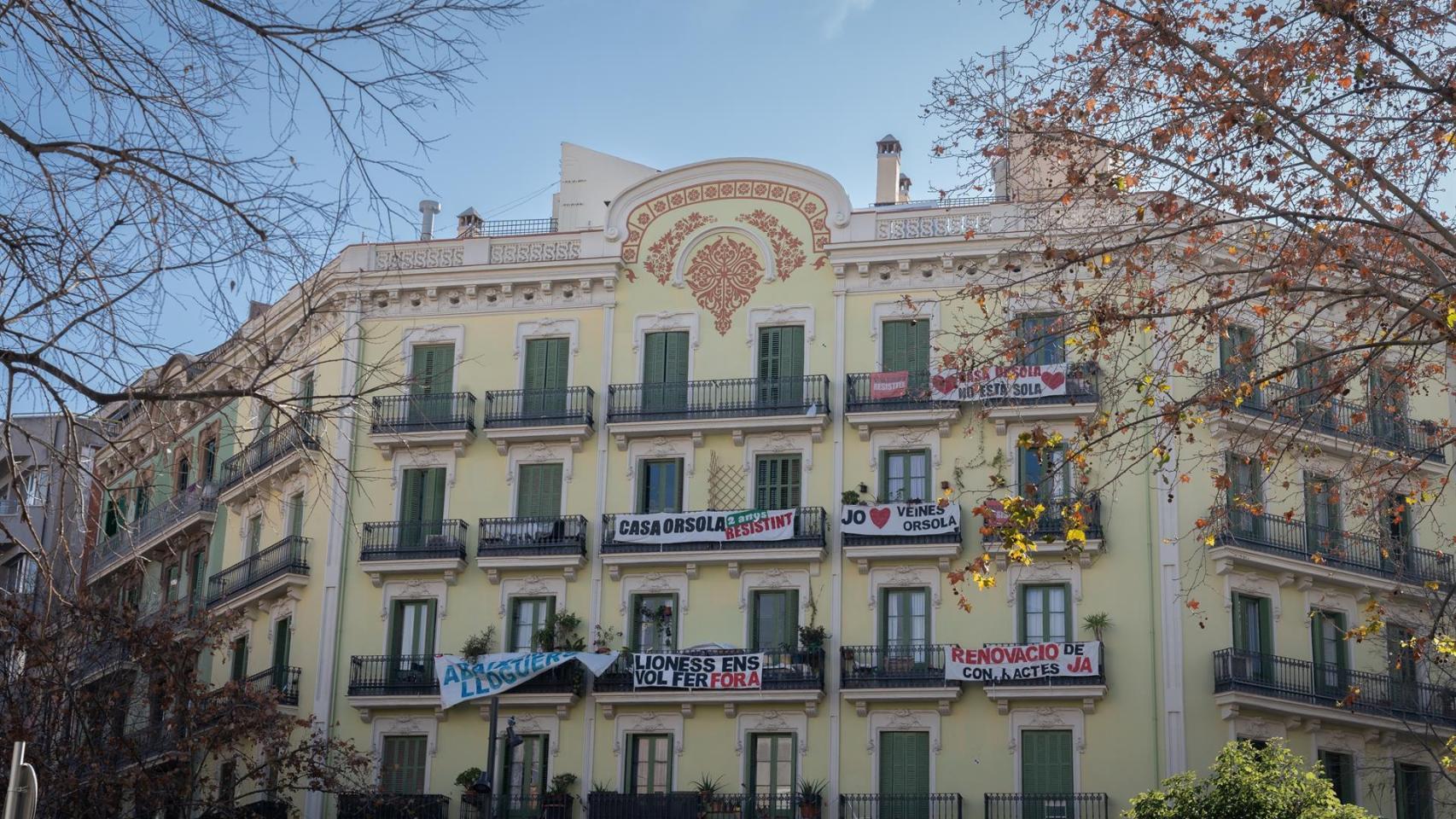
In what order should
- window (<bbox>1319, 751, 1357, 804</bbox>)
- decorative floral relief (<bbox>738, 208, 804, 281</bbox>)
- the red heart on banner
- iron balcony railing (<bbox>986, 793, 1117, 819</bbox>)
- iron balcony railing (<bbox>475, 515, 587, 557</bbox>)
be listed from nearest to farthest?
1. iron balcony railing (<bbox>986, 793, 1117, 819</bbox>)
2. window (<bbox>1319, 751, 1357, 804</bbox>)
3. the red heart on banner
4. iron balcony railing (<bbox>475, 515, 587, 557</bbox>)
5. decorative floral relief (<bbox>738, 208, 804, 281</bbox>)

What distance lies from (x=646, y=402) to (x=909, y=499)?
6087 millimetres

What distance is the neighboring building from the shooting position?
36.9 m

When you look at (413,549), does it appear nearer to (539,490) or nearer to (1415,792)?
(539,490)

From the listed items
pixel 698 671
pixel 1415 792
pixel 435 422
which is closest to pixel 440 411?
pixel 435 422

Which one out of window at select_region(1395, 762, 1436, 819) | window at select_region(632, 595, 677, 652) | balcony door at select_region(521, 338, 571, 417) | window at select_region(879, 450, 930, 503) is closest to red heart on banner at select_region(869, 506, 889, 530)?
window at select_region(879, 450, 930, 503)

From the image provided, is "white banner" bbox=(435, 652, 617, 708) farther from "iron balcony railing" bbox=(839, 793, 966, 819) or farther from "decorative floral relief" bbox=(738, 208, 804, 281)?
"decorative floral relief" bbox=(738, 208, 804, 281)

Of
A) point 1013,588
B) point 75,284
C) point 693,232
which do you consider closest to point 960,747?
point 1013,588

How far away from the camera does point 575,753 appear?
127ft

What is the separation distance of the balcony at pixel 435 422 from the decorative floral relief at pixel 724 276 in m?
5.57

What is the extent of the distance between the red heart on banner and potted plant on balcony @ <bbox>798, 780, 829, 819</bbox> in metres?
5.24

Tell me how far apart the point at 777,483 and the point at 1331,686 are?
38.9 feet

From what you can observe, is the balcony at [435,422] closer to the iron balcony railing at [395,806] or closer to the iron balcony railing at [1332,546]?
the iron balcony railing at [395,806]

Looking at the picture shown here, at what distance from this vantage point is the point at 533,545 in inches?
1569

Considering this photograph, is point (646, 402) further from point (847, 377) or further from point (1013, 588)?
point (1013, 588)
